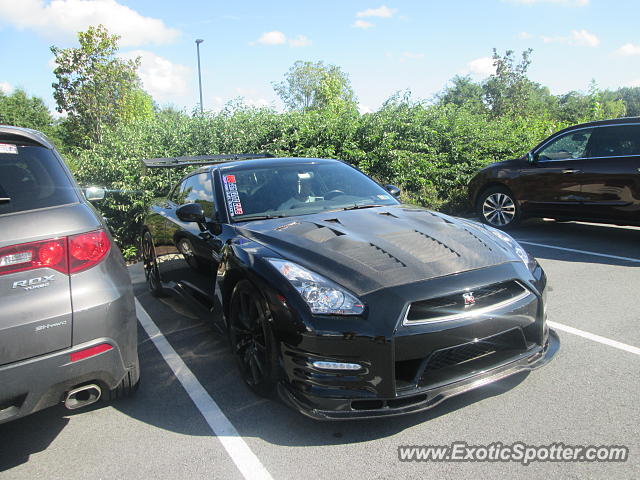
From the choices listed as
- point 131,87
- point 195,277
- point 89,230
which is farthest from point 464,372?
point 131,87

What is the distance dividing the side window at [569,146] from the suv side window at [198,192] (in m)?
5.38

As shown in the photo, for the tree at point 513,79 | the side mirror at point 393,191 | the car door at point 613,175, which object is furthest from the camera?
the tree at point 513,79

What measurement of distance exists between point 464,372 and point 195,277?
7.93 feet

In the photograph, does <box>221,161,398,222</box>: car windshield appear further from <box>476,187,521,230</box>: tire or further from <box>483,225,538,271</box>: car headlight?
<box>476,187,521,230</box>: tire

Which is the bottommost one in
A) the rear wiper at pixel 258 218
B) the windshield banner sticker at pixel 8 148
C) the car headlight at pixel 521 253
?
the car headlight at pixel 521 253

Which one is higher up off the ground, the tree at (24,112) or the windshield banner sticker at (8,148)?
the tree at (24,112)

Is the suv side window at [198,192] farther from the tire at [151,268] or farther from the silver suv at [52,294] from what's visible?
the silver suv at [52,294]

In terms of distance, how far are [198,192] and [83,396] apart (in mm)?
2319

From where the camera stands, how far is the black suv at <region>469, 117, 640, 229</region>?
6.55 meters

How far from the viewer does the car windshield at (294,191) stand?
3.82 metres

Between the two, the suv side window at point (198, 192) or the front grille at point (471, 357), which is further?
the suv side window at point (198, 192)

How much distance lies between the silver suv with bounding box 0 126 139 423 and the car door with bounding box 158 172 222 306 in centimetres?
114

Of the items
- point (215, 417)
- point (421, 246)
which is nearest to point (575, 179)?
point (421, 246)

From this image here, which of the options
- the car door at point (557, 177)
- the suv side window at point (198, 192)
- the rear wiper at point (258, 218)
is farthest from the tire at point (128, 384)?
the car door at point (557, 177)
